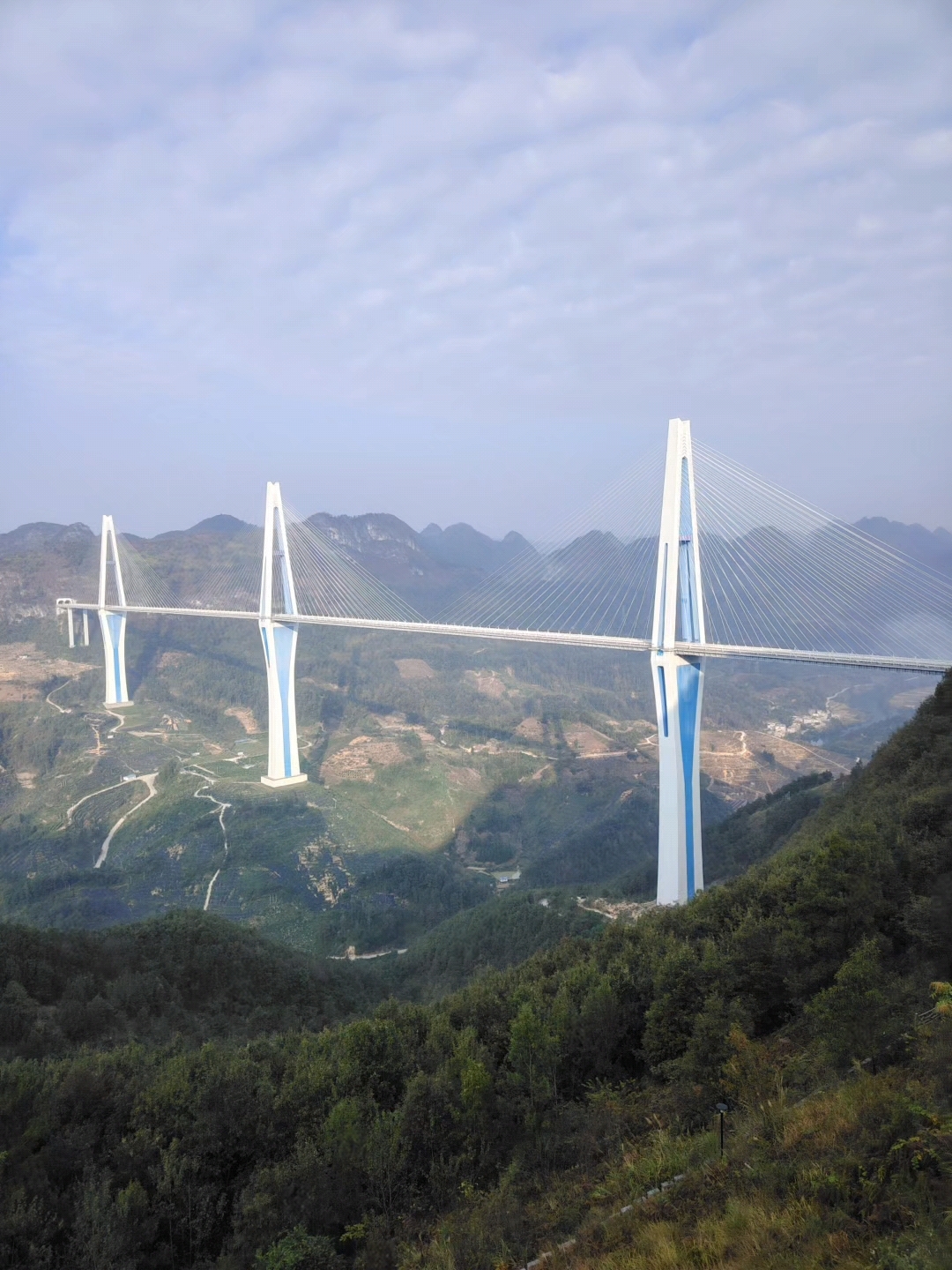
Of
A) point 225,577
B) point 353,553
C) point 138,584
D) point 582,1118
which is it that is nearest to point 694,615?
point 582,1118

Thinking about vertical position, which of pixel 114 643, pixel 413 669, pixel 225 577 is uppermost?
pixel 225 577

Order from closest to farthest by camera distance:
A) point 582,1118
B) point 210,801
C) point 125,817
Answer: point 582,1118 < point 125,817 < point 210,801

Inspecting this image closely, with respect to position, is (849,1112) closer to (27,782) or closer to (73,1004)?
(73,1004)

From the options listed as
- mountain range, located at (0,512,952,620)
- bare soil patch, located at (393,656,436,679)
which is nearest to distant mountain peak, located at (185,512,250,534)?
mountain range, located at (0,512,952,620)

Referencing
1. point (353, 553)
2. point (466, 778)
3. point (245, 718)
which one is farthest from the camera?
point (353, 553)

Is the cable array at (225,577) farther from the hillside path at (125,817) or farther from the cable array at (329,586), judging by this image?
the hillside path at (125,817)

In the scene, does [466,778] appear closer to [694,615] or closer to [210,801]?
[210,801]

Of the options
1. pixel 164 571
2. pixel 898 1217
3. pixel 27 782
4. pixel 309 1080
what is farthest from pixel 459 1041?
pixel 164 571
